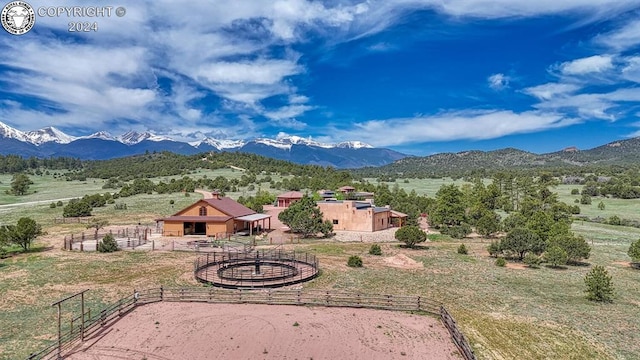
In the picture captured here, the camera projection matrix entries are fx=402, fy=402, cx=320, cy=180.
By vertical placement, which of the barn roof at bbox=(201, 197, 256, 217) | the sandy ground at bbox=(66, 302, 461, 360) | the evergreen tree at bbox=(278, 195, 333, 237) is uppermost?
the barn roof at bbox=(201, 197, 256, 217)

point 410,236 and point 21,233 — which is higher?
point 21,233

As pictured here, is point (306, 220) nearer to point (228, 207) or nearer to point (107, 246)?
point (228, 207)

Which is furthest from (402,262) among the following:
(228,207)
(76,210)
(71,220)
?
(76,210)

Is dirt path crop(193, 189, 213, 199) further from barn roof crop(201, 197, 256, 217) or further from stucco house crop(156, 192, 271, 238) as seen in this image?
stucco house crop(156, 192, 271, 238)

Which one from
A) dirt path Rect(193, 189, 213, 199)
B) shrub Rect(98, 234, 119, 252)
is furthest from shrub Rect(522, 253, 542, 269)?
dirt path Rect(193, 189, 213, 199)

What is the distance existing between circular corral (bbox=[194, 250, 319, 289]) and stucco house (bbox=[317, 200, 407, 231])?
21.7 m

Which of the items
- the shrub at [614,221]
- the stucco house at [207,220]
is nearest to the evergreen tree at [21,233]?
the stucco house at [207,220]

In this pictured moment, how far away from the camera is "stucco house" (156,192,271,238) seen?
50375 mm

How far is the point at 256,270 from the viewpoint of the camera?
29.5 m

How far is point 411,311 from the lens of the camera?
76.0 ft

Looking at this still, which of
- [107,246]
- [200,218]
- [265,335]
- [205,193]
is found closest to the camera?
[265,335]

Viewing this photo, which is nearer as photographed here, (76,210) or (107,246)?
(107,246)

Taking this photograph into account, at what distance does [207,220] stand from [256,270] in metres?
22.7

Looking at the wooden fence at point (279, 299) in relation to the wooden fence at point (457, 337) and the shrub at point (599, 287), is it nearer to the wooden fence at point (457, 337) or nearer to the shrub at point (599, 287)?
the wooden fence at point (457, 337)
